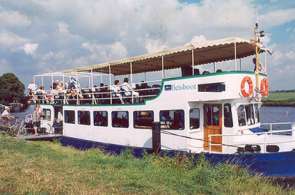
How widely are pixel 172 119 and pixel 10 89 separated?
6863cm

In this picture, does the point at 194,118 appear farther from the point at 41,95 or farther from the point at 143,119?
the point at 41,95

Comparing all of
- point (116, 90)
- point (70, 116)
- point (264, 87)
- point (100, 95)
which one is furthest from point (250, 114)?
point (70, 116)

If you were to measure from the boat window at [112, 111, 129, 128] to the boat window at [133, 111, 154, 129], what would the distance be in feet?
1.91

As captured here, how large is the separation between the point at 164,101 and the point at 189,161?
3.37m

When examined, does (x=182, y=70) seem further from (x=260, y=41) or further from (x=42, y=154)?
(x=42, y=154)

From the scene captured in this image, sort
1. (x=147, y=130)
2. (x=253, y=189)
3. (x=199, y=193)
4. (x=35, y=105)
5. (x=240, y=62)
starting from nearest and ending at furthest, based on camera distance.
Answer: (x=199, y=193)
(x=253, y=189)
(x=147, y=130)
(x=240, y=62)
(x=35, y=105)

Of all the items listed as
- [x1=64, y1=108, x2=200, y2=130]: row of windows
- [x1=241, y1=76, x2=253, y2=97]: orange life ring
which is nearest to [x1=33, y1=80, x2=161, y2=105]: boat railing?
[x1=64, y1=108, x2=200, y2=130]: row of windows

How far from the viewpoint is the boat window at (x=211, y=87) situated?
14.9 metres

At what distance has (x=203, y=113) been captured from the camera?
16078mm

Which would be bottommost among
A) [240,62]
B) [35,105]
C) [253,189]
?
[253,189]

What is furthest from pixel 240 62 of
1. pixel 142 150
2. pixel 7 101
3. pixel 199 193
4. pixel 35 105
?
pixel 7 101

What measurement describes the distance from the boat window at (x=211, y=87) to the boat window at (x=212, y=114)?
34.1 inches

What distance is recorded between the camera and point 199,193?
31.1ft

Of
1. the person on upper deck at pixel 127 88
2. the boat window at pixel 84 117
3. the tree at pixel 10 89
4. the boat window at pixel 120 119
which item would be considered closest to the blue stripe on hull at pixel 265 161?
the boat window at pixel 120 119
